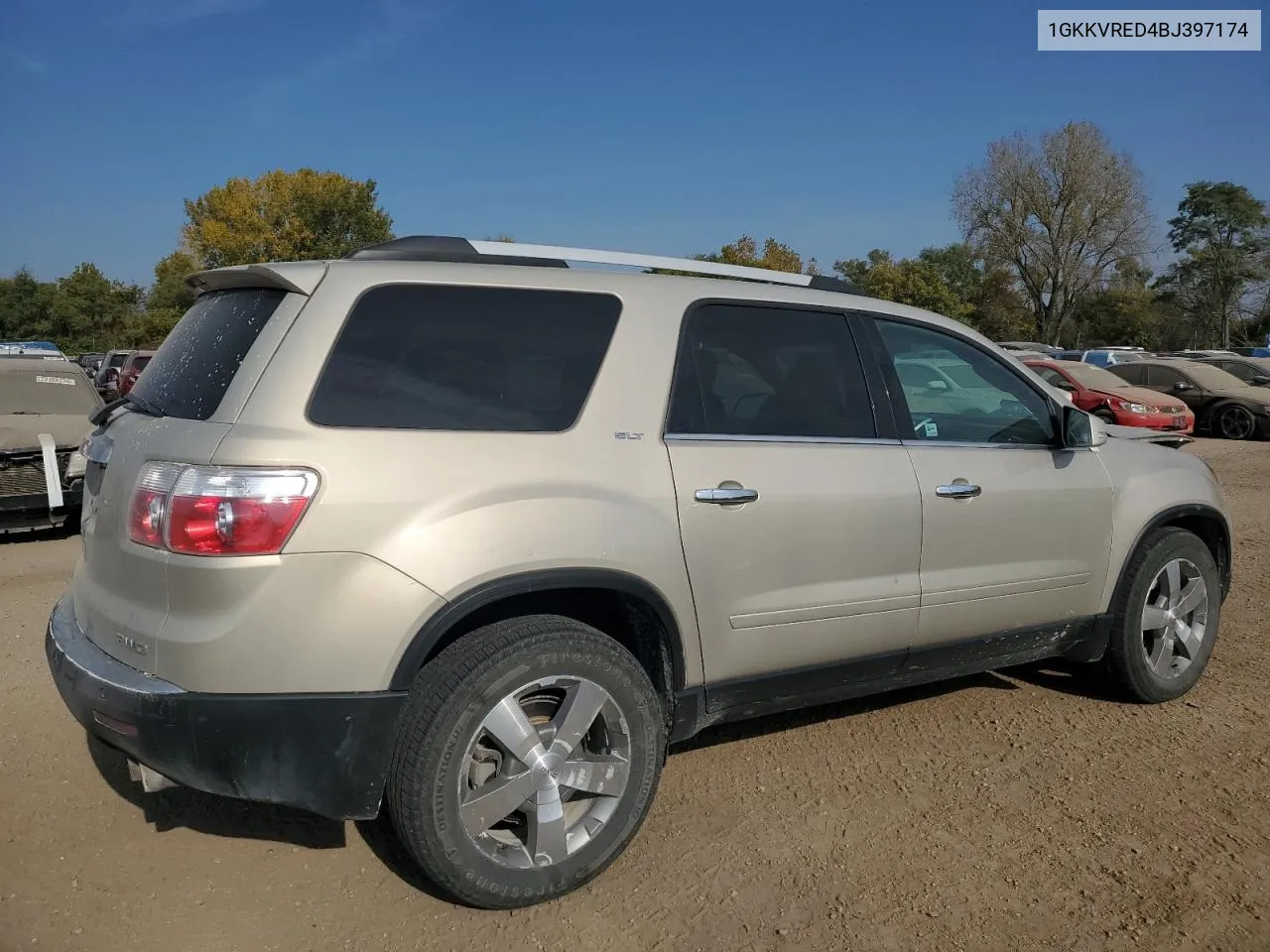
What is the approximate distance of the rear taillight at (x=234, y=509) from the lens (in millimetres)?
2559

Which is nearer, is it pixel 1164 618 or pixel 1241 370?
pixel 1164 618

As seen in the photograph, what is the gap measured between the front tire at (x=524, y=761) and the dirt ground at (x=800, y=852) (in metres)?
0.17

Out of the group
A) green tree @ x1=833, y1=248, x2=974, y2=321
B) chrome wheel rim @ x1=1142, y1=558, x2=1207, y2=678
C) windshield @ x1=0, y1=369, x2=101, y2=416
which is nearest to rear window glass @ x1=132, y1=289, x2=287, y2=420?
chrome wheel rim @ x1=1142, y1=558, x2=1207, y2=678

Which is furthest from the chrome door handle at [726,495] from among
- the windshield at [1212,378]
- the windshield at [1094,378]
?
the windshield at [1212,378]

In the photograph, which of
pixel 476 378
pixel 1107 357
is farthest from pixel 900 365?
pixel 1107 357

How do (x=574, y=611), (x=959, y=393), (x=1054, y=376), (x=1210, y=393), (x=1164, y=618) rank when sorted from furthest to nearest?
(x=1210, y=393) < (x=1054, y=376) < (x=1164, y=618) < (x=959, y=393) < (x=574, y=611)

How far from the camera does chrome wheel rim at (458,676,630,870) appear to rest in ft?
9.34

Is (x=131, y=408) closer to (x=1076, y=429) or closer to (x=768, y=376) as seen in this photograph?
(x=768, y=376)

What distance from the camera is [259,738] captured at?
2.60 meters

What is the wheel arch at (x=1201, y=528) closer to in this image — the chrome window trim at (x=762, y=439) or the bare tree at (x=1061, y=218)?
the chrome window trim at (x=762, y=439)

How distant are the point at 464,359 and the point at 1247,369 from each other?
2430cm

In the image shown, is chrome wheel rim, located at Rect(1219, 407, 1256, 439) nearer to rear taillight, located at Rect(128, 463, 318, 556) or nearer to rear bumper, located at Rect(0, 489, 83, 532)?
rear bumper, located at Rect(0, 489, 83, 532)

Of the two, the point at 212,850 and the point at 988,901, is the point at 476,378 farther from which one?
the point at 988,901

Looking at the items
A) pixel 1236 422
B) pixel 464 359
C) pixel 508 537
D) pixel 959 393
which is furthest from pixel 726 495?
A: pixel 1236 422
